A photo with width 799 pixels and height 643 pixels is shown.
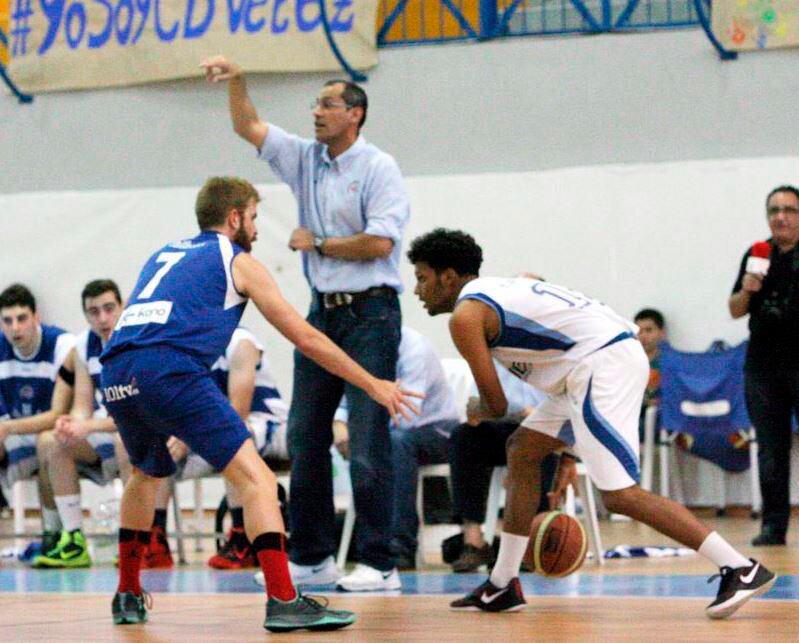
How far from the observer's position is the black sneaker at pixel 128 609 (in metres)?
5.79

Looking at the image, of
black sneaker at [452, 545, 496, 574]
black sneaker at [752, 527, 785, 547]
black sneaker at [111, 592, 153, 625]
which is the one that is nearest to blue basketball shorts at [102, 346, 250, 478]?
black sneaker at [111, 592, 153, 625]

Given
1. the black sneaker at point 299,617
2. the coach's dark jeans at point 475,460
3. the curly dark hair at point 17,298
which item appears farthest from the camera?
the curly dark hair at point 17,298

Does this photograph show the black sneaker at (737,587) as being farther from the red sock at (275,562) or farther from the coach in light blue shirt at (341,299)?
the coach in light blue shirt at (341,299)

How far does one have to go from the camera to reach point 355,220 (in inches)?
283

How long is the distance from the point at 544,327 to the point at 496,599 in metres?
0.99

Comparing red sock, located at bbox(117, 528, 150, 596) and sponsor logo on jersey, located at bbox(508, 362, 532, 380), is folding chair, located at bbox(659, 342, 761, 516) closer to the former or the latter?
sponsor logo on jersey, located at bbox(508, 362, 532, 380)

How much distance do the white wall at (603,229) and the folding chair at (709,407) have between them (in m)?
0.47

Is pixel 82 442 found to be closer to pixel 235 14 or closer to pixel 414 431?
pixel 414 431

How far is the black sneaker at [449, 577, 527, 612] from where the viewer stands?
6.06 meters

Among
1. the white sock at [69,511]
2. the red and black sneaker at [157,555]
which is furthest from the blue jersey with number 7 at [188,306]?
the white sock at [69,511]

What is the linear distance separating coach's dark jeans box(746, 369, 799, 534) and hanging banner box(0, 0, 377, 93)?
5.37 metres

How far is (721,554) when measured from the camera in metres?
5.63

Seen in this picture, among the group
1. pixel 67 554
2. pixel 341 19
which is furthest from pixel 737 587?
pixel 341 19

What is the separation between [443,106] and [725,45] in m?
2.26
